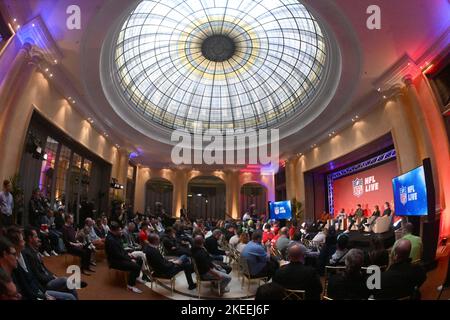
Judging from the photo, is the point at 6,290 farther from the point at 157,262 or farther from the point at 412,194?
the point at 412,194

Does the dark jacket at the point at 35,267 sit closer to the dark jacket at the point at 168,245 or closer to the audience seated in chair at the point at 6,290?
the audience seated in chair at the point at 6,290

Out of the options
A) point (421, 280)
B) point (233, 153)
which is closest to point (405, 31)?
point (421, 280)

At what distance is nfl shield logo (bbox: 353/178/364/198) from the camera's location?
16.4 m

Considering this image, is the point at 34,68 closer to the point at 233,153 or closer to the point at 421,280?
the point at 421,280

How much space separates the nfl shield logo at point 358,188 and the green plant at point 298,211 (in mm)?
3519

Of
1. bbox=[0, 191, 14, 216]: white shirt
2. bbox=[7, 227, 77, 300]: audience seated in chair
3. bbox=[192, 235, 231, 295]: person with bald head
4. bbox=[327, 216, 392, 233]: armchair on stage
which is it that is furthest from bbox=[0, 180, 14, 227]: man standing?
bbox=[327, 216, 392, 233]: armchair on stage

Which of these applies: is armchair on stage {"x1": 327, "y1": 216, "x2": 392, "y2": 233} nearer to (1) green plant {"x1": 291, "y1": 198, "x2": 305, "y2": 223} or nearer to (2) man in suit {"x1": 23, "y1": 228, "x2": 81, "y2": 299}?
(1) green plant {"x1": 291, "y1": 198, "x2": 305, "y2": 223}

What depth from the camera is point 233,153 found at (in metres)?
→ 23.0

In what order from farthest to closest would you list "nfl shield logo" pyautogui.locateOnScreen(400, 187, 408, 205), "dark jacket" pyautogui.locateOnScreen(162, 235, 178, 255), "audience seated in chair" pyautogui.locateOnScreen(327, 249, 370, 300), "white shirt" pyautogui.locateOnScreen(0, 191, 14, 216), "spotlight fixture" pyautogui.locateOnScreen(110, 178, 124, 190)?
1. "spotlight fixture" pyautogui.locateOnScreen(110, 178, 124, 190)
2. "nfl shield logo" pyautogui.locateOnScreen(400, 187, 408, 205)
3. "dark jacket" pyautogui.locateOnScreen(162, 235, 178, 255)
4. "white shirt" pyautogui.locateOnScreen(0, 191, 14, 216)
5. "audience seated in chair" pyautogui.locateOnScreen(327, 249, 370, 300)

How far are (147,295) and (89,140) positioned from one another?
11110mm

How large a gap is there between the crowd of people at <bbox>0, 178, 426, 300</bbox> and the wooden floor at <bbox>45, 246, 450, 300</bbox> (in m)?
0.25

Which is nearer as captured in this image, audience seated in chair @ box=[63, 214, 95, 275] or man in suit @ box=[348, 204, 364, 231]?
audience seated in chair @ box=[63, 214, 95, 275]

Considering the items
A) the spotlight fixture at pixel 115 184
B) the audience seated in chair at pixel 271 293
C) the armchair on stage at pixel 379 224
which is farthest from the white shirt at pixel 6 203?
the armchair on stage at pixel 379 224

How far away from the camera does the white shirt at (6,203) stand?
7265mm
